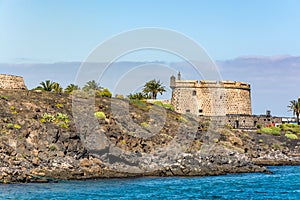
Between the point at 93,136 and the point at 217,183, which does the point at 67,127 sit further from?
the point at 217,183

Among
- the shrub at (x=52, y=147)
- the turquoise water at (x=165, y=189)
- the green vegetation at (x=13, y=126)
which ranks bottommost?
the turquoise water at (x=165, y=189)

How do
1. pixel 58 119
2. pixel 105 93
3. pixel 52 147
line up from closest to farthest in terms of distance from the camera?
pixel 52 147, pixel 58 119, pixel 105 93

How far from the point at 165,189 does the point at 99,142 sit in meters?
13.1

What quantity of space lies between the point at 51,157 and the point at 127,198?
1327 cm

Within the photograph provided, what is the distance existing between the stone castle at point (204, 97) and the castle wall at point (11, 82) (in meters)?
29.1

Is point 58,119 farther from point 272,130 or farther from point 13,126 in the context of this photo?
point 272,130

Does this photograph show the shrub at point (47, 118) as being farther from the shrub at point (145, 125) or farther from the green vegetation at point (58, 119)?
the shrub at point (145, 125)

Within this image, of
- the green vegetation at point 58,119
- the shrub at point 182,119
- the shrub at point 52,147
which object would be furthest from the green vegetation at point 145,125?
the shrub at point 52,147

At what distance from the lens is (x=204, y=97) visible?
94.2 meters

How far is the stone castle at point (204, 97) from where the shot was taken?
93.9 m

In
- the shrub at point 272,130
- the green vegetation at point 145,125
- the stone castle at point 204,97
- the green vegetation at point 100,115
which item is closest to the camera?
the green vegetation at point 100,115

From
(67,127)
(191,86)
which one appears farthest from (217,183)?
(191,86)

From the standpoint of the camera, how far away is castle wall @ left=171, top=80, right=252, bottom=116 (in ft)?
308

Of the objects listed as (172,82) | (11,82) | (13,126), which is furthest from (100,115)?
(172,82)
